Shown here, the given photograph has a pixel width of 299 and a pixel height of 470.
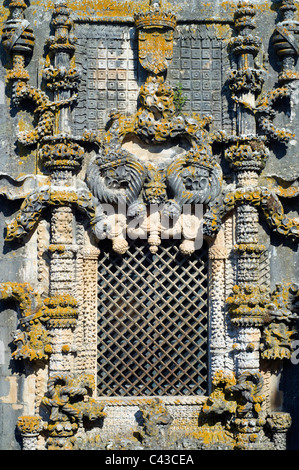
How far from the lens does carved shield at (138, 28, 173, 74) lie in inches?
567

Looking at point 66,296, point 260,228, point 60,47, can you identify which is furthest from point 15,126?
point 260,228

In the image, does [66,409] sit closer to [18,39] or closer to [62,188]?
[62,188]

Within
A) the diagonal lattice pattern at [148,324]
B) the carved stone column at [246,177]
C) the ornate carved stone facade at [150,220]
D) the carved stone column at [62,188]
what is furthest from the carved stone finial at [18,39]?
the carved stone column at [246,177]

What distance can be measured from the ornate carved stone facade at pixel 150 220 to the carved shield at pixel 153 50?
0.01 metres

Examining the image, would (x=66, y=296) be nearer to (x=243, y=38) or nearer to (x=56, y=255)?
(x=56, y=255)

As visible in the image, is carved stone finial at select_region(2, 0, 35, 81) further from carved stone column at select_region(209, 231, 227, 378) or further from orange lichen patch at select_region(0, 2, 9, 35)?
carved stone column at select_region(209, 231, 227, 378)

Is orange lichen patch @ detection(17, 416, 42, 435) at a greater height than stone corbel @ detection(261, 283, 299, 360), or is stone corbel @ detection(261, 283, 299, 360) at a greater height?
stone corbel @ detection(261, 283, 299, 360)

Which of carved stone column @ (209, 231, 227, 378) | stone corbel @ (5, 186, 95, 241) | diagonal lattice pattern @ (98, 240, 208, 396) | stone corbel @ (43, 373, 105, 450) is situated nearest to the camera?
stone corbel @ (43, 373, 105, 450)

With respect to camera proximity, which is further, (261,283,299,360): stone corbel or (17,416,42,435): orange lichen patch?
(261,283,299,360): stone corbel

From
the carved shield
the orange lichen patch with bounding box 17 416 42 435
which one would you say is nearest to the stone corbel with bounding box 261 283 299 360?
the orange lichen patch with bounding box 17 416 42 435

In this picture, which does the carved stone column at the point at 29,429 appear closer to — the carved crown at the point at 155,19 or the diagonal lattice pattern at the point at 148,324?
the diagonal lattice pattern at the point at 148,324

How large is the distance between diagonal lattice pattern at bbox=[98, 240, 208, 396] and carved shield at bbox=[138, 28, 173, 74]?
7.01 ft

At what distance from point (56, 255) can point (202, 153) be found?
84.2 inches

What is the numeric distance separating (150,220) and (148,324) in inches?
50.6
